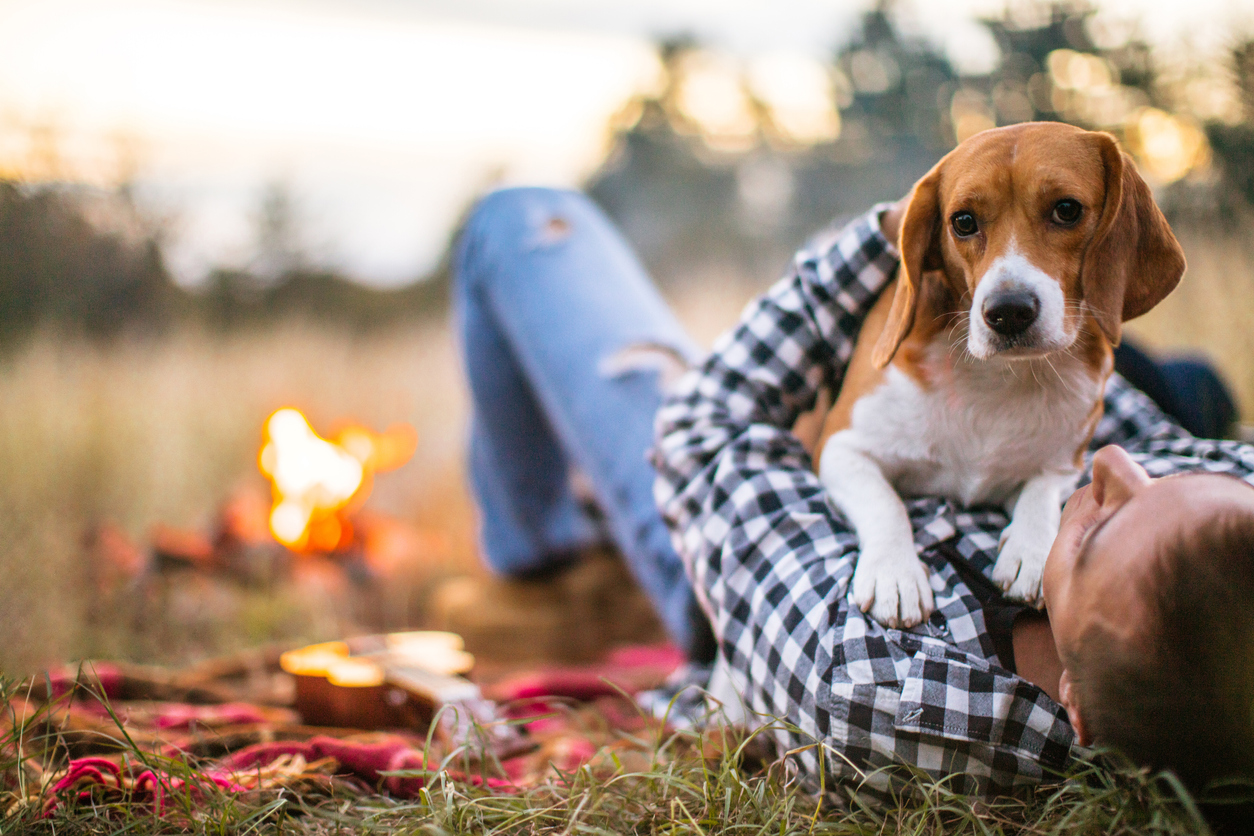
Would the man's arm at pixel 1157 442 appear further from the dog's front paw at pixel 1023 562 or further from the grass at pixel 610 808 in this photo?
the grass at pixel 610 808

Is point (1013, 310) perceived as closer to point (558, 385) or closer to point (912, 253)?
point (912, 253)

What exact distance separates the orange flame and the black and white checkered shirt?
206 cm

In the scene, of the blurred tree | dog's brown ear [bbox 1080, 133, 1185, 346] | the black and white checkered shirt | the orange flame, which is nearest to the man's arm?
the black and white checkered shirt

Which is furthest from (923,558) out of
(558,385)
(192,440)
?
(192,440)

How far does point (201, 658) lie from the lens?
2.68 meters

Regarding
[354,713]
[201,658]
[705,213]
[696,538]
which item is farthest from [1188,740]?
[705,213]

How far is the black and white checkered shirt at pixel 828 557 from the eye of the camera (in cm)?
106

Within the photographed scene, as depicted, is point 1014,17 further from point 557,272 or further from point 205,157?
point 205,157

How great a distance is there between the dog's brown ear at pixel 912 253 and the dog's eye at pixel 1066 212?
0.17 meters

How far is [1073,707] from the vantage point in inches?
37.9

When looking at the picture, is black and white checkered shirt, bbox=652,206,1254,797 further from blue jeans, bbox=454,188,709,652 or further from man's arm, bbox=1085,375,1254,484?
blue jeans, bbox=454,188,709,652

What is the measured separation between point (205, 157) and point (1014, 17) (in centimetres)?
477

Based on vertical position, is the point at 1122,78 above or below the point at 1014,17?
below

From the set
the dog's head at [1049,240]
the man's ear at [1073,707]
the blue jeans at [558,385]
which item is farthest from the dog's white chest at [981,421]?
the blue jeans at [558,385]
